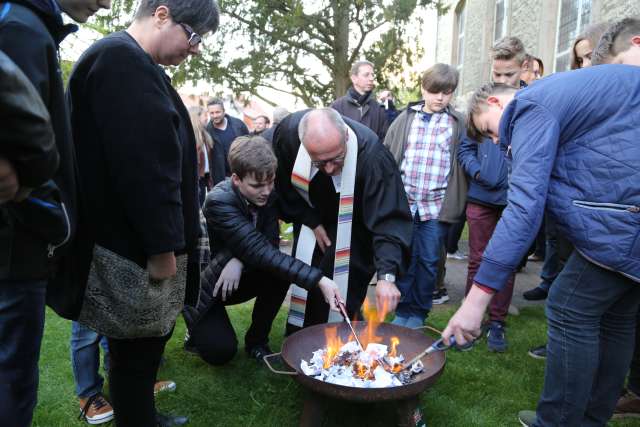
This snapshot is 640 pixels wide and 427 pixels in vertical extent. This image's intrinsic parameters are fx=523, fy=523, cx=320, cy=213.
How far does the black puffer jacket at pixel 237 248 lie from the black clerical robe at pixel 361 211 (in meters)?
0.36

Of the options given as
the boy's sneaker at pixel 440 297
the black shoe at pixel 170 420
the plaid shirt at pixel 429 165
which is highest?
the plaid shirt at pixel 429 165

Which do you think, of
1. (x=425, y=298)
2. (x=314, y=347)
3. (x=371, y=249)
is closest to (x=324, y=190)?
(x=371, y=249)

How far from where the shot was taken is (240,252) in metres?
3.10

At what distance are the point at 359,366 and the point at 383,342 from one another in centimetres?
35

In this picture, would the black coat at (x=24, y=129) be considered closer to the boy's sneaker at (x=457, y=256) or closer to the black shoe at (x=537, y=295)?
the black shoe at (x=537, y=295)

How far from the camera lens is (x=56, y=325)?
4.06 m

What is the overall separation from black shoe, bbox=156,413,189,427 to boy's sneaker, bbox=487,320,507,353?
2.19m

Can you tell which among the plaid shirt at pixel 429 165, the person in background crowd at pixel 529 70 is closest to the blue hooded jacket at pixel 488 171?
the plaid shirt at pixel 429 165

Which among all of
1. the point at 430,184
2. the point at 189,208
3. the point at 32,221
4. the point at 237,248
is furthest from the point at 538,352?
the point at 32,221

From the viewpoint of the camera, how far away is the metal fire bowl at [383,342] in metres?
2.21

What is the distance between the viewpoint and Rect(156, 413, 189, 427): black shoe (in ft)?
9.00

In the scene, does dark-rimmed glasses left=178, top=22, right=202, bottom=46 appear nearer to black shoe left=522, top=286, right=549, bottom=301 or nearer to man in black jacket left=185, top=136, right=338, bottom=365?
man in black jacket left=185, top=136, right=338, bottom=365

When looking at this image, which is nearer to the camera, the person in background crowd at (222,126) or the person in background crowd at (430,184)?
the person in background crowd at (430,184)

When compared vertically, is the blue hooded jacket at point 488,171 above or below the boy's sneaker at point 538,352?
above
